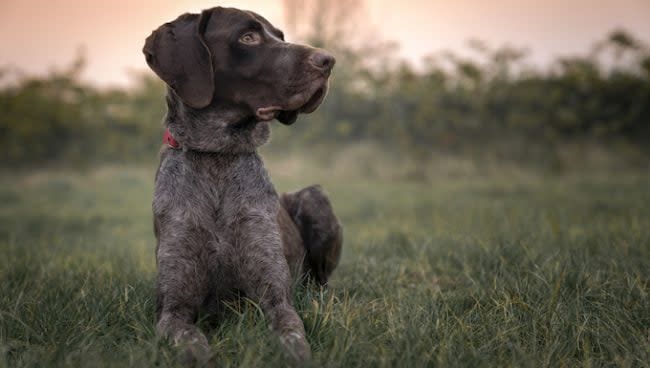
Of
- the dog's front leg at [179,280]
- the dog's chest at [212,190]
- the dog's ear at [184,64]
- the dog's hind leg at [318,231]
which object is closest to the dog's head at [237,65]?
the dog's ear at [184,64]

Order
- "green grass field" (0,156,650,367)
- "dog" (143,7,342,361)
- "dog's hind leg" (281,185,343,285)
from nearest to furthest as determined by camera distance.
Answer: "green grass field" (0,156,650,367) < "dog" (143,7,342,361) < "dog's hind leg" (281,185,343,285)

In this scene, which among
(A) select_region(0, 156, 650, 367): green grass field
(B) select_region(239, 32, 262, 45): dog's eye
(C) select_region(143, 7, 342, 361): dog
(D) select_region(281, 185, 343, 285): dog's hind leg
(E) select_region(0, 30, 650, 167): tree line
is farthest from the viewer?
(E) select_region(0, 30, 650, 167): tree line

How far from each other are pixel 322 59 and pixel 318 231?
151 centimetres

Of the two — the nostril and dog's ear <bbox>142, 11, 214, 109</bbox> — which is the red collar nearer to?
dog's ear <bbox>142, 11, 214, 109</bbox>

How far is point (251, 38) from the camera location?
3.52m

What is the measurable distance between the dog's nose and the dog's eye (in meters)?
0.39

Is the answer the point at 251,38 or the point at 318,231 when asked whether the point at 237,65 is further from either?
the point at 318,231

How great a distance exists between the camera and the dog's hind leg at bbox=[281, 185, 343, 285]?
4.41 metres

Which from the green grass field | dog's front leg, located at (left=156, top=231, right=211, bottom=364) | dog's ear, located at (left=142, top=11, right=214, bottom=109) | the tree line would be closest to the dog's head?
dog's ear, located at (left=142, top=11, right=214, bottom=109)

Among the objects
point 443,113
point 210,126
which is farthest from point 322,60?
point 443,113

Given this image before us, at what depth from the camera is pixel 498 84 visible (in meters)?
16.3

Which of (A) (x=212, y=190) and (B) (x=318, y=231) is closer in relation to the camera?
(A) (x=212, y=190)

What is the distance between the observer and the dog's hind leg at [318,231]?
4.41 m

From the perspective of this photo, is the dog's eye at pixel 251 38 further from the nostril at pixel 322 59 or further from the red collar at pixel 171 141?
the red collar at pixel 171 141
